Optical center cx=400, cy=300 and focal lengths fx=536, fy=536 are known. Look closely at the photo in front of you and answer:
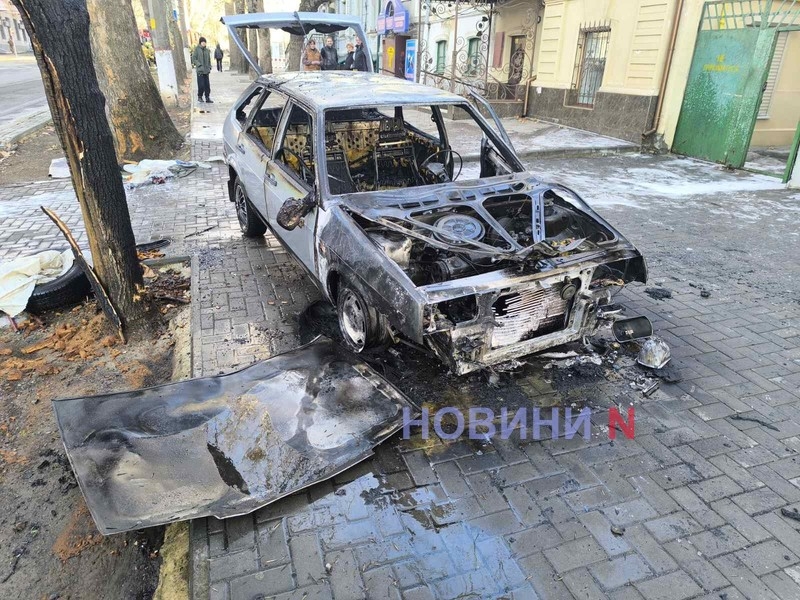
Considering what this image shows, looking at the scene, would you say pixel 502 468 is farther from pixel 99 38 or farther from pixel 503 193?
pixel 99 38

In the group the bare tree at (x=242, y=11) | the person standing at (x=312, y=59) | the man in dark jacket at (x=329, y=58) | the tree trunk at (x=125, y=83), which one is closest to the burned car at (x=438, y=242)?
the tree trunk at (x=125, y=83)

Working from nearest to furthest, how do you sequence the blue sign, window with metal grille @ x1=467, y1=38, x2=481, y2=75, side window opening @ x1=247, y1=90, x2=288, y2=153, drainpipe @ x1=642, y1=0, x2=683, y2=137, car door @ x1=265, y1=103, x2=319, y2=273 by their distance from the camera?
1. car door @ x1=265, y1=103, x2=319, y2=273
2. side window opening @ x1=247, y1=90, x2=288, y2=153
3. drainpipe @ x1=642, y1=0, x2=683, y2=137
4. window with metal grille @ x1=467, y1=38, x2=481, y2=75
5. the blue sign

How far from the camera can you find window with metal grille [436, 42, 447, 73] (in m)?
20.5

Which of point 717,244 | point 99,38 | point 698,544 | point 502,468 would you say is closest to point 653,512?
point 698,544

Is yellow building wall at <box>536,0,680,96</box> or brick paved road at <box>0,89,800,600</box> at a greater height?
yellow building wall at <box>536,0,680,96</box>

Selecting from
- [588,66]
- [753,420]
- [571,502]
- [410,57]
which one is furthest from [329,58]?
[571,502]

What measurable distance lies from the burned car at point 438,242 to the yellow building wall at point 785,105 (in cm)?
1009

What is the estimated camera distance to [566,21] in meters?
13.5

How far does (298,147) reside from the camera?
17.7 ft

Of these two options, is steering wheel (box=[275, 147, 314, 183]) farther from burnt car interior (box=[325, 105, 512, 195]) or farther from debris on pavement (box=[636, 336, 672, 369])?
debris on pavement (box=[636, 336, 672, 369])

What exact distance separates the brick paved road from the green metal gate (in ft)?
20.9

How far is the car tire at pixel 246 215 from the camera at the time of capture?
586 centimetres

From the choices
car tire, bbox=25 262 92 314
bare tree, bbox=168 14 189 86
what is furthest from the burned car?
bare tree, bbox=168 14 189 86

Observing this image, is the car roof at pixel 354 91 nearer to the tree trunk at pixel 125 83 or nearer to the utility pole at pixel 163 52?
the tree trunk at pixel 125 83
